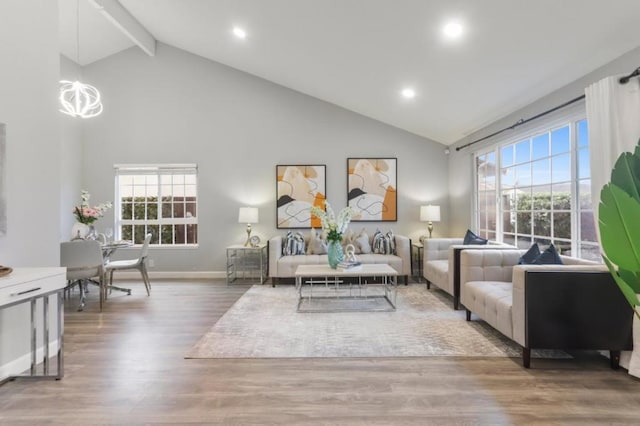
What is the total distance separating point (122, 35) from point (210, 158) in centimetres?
240

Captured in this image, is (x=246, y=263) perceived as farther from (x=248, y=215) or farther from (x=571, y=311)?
(x=571, y=311)

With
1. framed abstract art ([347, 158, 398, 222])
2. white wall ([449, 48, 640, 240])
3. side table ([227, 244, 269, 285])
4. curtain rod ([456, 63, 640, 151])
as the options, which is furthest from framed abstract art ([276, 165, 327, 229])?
curtain rod ([456, 63, 640, 151])

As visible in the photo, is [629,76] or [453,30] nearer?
[629,76]

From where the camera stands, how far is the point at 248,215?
228 inches

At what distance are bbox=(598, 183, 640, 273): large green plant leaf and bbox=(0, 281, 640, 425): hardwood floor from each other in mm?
965

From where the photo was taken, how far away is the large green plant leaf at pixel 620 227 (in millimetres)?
1545

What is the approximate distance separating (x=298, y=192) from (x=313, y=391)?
4246mm

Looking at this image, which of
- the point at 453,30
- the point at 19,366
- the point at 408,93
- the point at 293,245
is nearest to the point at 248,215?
the point at 293,245

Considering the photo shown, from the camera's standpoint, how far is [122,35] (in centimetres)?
572

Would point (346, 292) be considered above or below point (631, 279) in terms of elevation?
below

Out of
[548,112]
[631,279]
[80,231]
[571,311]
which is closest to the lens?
[631,279]

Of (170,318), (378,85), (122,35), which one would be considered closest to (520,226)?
(378,85)

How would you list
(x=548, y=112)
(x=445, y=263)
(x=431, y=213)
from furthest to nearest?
1. (x=431, y=213)
2. (x=445, y=263)
3. (x=548, y=112)

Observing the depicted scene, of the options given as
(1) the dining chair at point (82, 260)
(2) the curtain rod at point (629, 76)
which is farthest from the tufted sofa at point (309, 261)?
(2) the curtain rod at point (629, 76)
